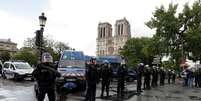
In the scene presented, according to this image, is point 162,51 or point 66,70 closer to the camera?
point 66,70

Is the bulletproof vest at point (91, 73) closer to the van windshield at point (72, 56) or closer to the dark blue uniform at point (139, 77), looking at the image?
the dark blue uniform at point (139, 77)

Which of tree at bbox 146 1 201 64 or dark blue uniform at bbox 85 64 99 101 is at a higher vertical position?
tree at bbox 146 1 201 64

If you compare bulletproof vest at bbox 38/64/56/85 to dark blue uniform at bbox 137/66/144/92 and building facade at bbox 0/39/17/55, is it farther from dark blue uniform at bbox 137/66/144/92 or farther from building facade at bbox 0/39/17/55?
building facade at bbox 0/39/17/55

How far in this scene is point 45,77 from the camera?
10.9 m

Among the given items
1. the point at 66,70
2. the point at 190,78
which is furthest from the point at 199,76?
the point at 66,70

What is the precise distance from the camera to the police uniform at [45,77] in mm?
10836

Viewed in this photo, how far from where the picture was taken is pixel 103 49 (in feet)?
604

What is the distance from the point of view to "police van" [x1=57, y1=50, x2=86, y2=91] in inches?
952

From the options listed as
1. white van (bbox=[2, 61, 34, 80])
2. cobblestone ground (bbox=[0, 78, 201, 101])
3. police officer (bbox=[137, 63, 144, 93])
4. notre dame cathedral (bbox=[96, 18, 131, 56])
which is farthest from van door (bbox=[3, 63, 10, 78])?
notre dame cathedral (bbox=[96, 18, 131, 56])

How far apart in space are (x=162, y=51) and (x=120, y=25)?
113 meters

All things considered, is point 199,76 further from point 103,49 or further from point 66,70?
point 103,49

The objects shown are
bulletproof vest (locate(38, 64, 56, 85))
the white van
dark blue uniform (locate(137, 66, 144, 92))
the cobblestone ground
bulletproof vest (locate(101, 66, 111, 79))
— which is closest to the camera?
bulletproof vest (locate(38, 64, 56, 85))

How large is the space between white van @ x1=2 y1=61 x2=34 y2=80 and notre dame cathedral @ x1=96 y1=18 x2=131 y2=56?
435 ft

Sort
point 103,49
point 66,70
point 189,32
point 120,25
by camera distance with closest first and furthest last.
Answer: point 66,70 → point 189,32 → point 120,25 → point 103,49
